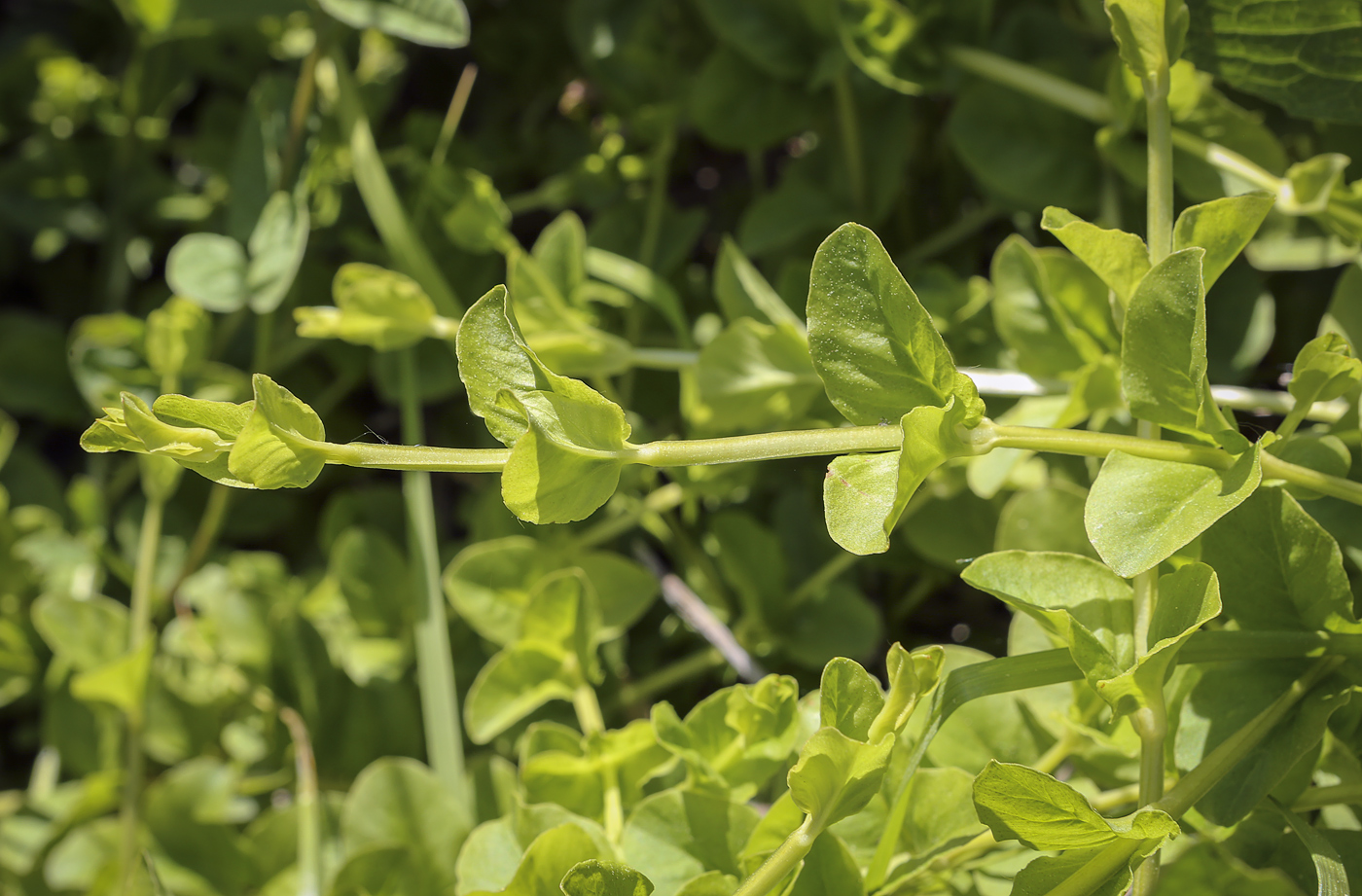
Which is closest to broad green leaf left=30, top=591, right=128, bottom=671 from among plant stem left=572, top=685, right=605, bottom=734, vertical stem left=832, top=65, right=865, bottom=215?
plant stem left=572, top=685, right=605, bottom=734

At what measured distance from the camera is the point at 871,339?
1.11 ft

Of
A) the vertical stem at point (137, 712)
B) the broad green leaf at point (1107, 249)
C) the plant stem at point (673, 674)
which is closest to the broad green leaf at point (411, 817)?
the plant stem at point (673, 674)

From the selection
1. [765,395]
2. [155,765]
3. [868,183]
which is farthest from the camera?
[155,765]

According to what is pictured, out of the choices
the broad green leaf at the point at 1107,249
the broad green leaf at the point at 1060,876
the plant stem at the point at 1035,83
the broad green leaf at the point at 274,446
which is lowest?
the broad green leaf at the point at 1060,876

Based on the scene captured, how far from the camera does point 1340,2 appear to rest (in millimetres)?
472

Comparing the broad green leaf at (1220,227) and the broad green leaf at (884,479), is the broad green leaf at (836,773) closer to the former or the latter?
the broad green leaf at (884,479)

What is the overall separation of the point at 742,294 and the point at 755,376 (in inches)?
2.5

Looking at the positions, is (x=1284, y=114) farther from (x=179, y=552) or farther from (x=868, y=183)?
(x=179, y=552)

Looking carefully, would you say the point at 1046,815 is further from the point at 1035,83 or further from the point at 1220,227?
the point at 1035,83

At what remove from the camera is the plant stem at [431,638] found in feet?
1.93

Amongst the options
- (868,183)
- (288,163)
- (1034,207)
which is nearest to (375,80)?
(288,163)

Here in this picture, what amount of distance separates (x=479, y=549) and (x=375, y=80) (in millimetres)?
453

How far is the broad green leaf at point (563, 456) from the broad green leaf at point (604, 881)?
0.12 meters

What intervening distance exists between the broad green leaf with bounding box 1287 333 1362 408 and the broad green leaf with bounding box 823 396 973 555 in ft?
0.43
